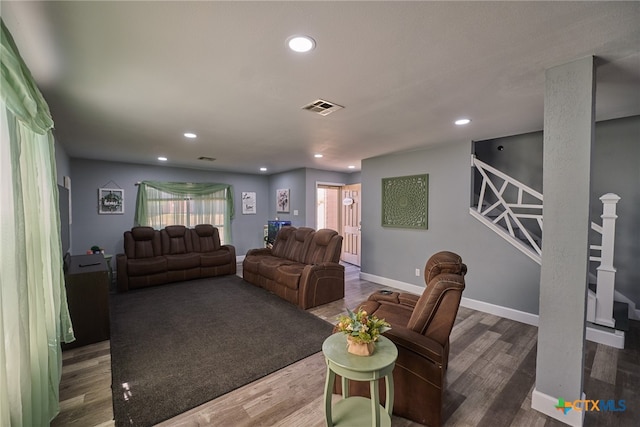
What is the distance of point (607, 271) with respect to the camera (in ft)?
8.98

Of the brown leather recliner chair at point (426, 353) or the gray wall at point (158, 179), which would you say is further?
the gray wall at point (158, 179)

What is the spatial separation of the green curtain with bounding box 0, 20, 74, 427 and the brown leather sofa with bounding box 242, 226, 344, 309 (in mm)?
2498

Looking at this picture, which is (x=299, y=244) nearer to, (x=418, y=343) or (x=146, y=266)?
(x=146, y=266)

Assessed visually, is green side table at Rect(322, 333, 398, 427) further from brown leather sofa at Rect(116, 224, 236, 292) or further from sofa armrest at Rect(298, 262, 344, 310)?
brown leather sofa at Rect(116, 224, 236, 292)

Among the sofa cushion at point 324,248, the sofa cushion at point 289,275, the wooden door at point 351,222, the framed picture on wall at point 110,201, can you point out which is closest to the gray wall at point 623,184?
the sofa cushion at point 324,248

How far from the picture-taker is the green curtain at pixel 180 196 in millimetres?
5621

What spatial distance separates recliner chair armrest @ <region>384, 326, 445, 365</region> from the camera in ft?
5.33

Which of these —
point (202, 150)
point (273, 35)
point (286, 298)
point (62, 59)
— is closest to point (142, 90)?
point (62, 59)

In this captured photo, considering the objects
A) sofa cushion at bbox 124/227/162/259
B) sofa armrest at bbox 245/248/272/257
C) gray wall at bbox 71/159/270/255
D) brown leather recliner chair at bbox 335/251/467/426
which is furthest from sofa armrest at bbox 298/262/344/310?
gray wall at bbox 71/159/270/255

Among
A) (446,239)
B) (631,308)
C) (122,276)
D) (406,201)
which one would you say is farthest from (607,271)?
(122,276)

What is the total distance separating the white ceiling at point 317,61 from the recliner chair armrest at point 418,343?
5.83 ft

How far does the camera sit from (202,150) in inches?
170

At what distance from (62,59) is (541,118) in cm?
406

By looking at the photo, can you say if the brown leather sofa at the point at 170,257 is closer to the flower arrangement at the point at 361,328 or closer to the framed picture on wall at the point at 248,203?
the framed picture on wall at the point at 248,203
